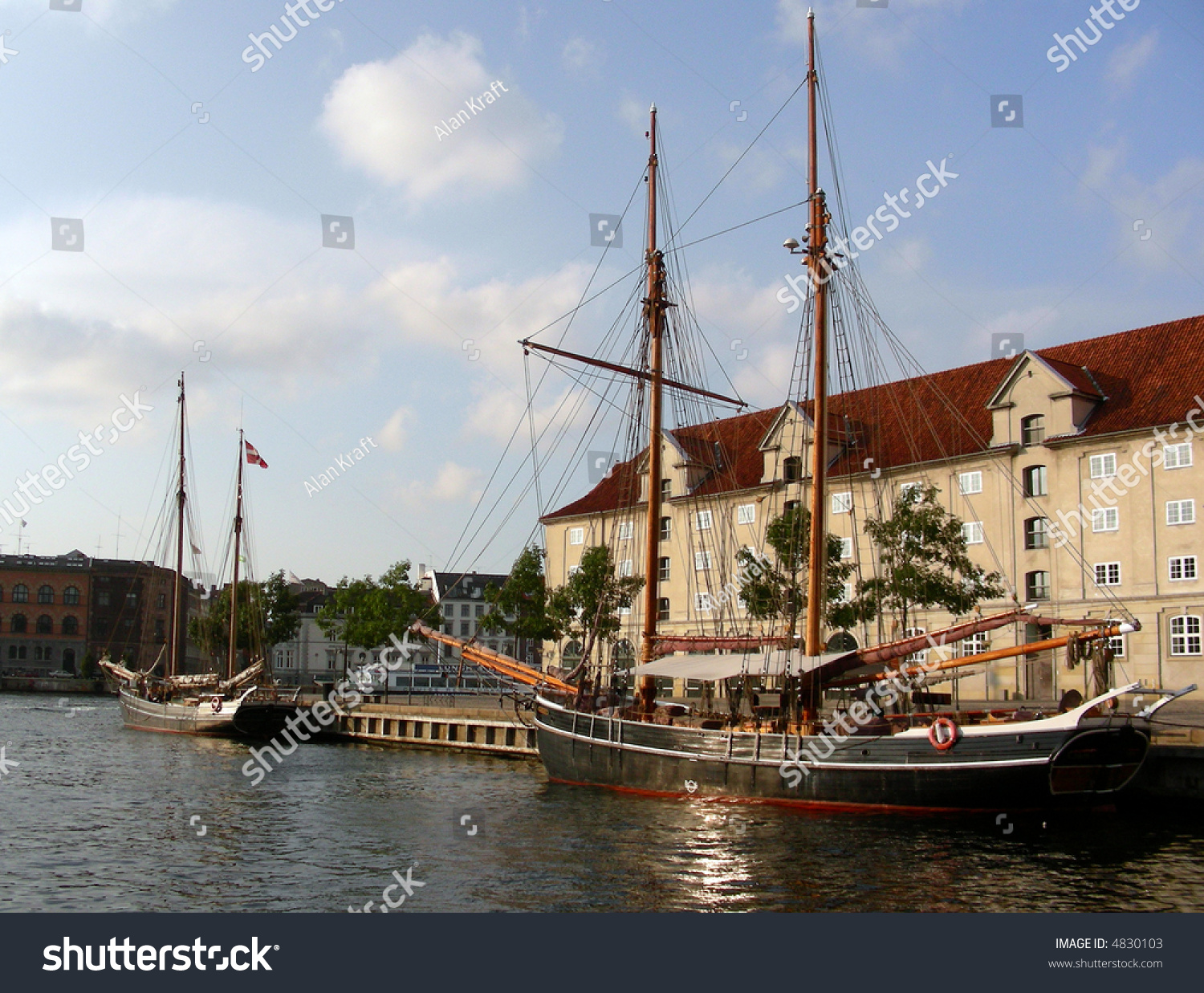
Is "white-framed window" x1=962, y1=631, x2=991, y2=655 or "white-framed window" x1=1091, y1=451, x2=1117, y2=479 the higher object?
"white-framed window" x1=1091, y1=451, x2=1117, y2=479

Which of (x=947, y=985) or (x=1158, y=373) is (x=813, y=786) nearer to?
(x=947, y=985)

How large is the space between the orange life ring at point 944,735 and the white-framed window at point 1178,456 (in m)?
24.7

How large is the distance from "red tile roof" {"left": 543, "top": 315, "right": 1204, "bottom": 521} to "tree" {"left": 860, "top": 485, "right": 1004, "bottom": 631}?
5538mm

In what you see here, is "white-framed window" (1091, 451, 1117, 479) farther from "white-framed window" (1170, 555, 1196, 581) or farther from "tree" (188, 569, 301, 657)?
"tree" (188, 569, 301, 657)

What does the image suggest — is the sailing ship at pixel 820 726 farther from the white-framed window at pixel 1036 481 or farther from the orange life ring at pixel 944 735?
the white-framed window at pixel 1036 481

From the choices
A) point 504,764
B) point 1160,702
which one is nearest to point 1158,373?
point 1160,702

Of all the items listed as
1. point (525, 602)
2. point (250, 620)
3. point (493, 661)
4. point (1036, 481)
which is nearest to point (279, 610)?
point (250, 620)

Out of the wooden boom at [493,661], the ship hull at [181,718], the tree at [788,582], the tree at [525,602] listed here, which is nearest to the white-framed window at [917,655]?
the tree at [788,582]

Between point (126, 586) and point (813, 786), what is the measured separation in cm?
13417

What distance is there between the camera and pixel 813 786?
31.1 m

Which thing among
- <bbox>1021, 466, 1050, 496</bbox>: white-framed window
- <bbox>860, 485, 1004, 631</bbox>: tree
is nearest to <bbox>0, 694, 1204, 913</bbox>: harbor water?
<bbox>860, 485, 1004, 631</bbox>: tree

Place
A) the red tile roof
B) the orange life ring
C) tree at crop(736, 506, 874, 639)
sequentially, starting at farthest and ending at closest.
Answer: the red tile roof < tree at crop(736, 506, 874, 639) < the orange life ring

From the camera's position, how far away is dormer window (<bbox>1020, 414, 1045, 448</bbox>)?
2082 inches

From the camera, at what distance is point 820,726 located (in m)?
32.3
